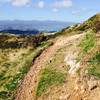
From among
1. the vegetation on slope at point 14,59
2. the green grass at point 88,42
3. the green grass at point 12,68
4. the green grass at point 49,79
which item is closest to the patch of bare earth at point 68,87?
the green grass at point 49,79

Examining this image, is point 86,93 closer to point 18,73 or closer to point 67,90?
point 67,90

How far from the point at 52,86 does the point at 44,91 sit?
0.88 metres

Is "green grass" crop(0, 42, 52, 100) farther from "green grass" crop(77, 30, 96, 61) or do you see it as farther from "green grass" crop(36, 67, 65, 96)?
"green grass" crop(77, 30, 96, 61)

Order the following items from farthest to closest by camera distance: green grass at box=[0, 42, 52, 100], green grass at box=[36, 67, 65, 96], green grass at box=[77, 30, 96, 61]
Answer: green grass at box=[0, 42, 52, 100] → green grass at box=[77, 30, 96, 61] → green grass at box=[36, 67, 65, 96]

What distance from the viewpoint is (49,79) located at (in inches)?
1169

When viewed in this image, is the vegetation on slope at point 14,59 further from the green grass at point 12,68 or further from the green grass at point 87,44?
the green grass at point 87,44

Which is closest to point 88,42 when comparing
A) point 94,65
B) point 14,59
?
point 94,65

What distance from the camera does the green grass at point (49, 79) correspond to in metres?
28.7

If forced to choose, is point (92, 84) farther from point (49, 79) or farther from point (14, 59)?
point (14, 59)

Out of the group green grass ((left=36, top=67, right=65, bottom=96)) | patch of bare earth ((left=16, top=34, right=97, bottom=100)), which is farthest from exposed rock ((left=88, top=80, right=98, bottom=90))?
green grass ((left=36, top=67, right=65, bottom=96))

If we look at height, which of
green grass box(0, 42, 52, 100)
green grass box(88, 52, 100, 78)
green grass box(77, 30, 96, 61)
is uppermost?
green grass box(77, 30, 96, 61)

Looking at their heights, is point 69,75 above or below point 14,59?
above

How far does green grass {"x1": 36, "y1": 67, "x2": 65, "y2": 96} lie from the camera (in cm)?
2869

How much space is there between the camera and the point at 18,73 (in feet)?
149
